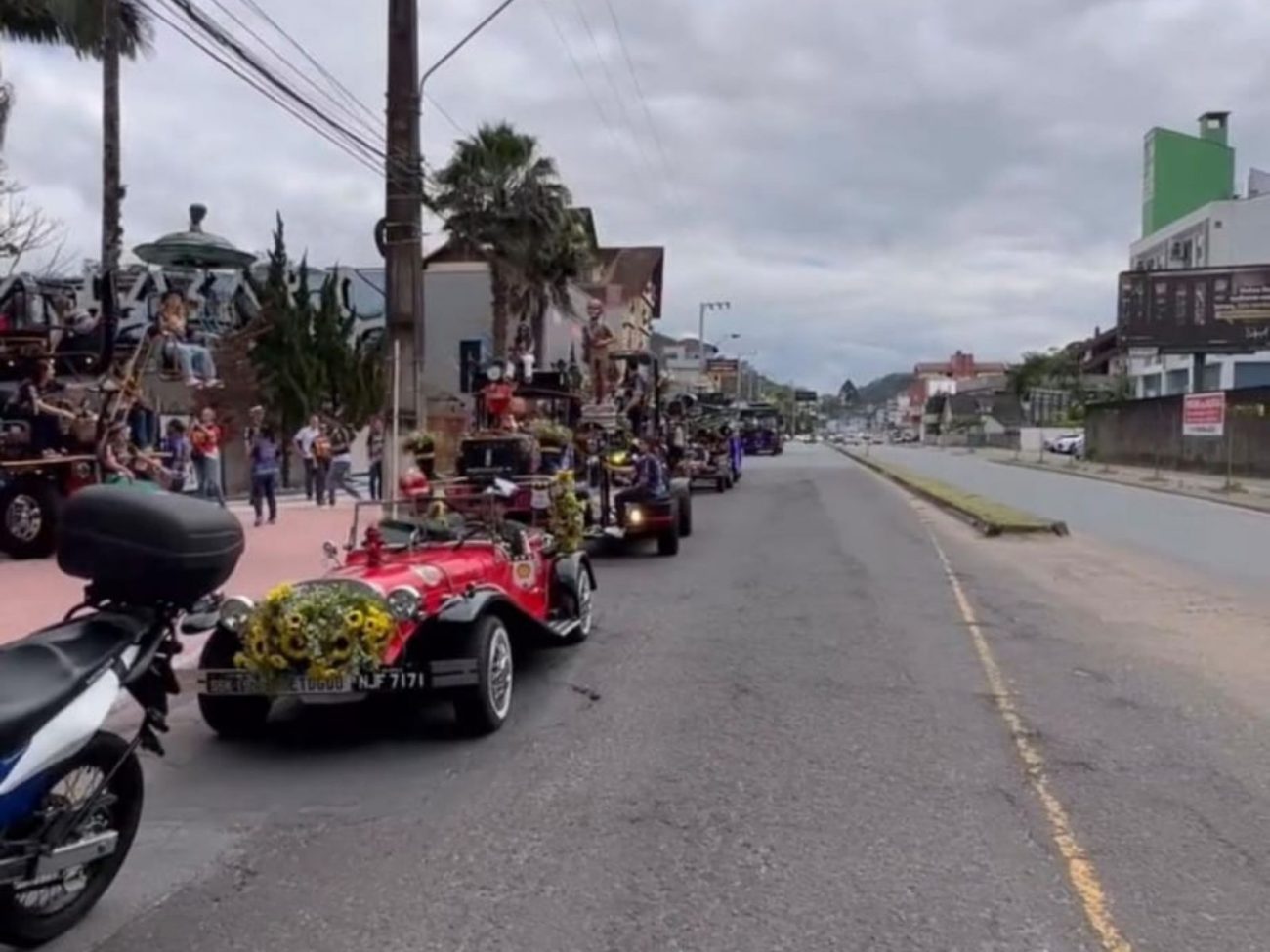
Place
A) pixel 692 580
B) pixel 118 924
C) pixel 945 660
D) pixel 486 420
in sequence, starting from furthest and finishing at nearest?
pixel 486 420, pixel 692 580, pixel 945 660, pixel 118 924

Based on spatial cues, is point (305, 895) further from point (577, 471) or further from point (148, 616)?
point (577, 471)

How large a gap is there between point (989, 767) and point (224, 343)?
2700 centimetres

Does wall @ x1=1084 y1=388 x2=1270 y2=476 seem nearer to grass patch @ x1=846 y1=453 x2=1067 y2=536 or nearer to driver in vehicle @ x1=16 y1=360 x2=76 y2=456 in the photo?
grass patch @ x1=846 y1=453 x2=1067 y2=536

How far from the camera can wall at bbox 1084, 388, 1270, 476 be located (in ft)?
147

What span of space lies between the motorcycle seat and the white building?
226 ft

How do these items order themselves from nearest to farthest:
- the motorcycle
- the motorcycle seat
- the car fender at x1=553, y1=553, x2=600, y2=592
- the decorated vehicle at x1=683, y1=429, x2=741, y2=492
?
the motorcycle seat → the motorcycle → the car fender at x1=553, y1=553, x2=600, y2=592 → the decorated vehicle at x1=683, y1=429, x2=741, y2=492

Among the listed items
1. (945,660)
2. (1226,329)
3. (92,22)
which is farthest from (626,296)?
(945,660)

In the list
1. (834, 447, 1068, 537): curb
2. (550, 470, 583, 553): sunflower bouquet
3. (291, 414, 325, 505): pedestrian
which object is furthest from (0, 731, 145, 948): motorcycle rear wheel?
(291, 414, 325, 505): pedestrian

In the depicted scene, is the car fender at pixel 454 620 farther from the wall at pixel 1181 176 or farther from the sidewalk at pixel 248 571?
the wall at pixel 1181 176

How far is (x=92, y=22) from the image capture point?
20.7 metres

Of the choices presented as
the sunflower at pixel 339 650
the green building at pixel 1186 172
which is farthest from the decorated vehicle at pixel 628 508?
the green building at pixel 1186 172

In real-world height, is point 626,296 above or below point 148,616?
above

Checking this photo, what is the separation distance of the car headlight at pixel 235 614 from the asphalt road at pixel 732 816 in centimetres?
72

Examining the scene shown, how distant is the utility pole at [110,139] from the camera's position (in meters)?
20.6
